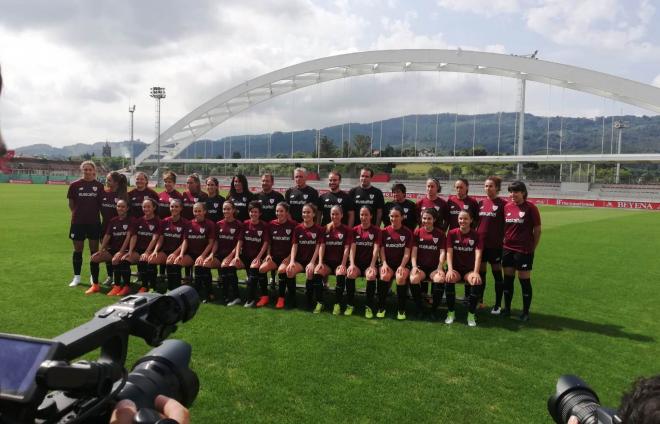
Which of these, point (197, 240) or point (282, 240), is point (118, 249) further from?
point (282, 240)

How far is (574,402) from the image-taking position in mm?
1565

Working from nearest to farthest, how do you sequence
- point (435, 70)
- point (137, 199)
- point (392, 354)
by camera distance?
point (392, 354) → point (137, 199) → point (435, 70)

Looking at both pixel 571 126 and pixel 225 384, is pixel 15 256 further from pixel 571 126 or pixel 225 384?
pixel 571 126

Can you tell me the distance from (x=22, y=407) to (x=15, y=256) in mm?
9408

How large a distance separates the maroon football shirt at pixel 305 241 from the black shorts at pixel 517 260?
2380 mm

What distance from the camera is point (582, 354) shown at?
172 inches

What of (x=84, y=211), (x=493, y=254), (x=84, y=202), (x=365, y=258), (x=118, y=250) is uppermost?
(x=84, y=202)

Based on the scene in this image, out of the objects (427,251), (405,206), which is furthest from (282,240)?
(427,251)

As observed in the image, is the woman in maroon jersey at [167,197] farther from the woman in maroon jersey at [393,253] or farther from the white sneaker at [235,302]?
the woman in maroon jersey at [393,253]

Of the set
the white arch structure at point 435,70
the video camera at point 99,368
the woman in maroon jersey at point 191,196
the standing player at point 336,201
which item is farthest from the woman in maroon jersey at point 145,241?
the white arch structure at point 435,70

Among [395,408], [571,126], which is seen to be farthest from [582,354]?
[571,126]

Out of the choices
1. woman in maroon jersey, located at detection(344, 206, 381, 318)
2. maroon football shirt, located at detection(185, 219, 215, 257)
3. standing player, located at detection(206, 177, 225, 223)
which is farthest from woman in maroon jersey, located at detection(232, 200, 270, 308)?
woman in maroon jersey, located at detection(344, 206, 381, 318)

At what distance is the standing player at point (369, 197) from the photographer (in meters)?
6.47

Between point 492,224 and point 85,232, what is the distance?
5765mm
